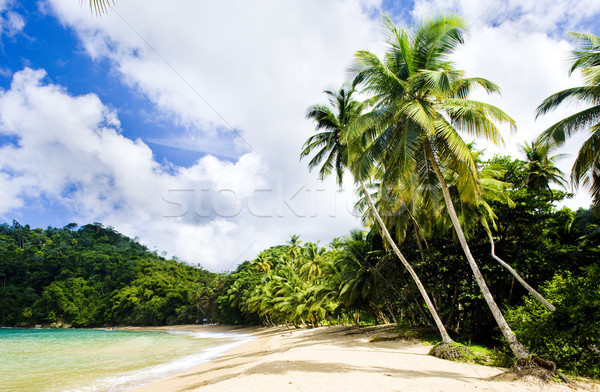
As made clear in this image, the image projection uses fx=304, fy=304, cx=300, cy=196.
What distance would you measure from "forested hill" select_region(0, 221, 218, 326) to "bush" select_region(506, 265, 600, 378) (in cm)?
5750

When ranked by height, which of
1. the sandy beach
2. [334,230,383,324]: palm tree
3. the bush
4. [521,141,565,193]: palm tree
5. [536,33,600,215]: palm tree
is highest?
[521,141,565,193]: palm tree

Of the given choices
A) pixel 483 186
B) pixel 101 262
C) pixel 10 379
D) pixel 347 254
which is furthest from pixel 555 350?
pixel 101 262

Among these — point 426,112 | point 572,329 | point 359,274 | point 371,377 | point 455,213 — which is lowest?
point 371,377

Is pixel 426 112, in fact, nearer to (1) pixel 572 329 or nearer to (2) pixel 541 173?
(1) pixel 572 329

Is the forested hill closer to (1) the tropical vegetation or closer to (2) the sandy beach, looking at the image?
(1) the tropical vegetation

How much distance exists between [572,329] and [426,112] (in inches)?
259

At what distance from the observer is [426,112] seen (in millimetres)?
9344

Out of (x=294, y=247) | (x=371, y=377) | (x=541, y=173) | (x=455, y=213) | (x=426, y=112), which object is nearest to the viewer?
(x=371, y=377)

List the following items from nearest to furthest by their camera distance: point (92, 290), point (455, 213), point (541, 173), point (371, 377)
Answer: point (371, 377) → point (455, 213) → point (541, 173) → point (92, 290)

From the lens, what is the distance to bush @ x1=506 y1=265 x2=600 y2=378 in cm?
688

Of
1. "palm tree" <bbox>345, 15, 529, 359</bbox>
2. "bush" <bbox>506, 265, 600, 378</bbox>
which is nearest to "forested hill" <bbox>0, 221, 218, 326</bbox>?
"palm tree" <bbox>345, 15, 529, 359</bbox>

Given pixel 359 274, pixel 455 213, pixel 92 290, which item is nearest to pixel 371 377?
pixel 455 213

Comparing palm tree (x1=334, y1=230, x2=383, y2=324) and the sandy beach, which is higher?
palm tree (x1=334, y1=230, x2=383, y2=324)

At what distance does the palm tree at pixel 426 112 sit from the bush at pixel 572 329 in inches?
34.7
